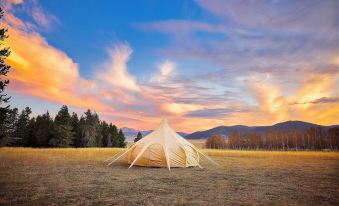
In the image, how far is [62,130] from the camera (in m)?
61.5

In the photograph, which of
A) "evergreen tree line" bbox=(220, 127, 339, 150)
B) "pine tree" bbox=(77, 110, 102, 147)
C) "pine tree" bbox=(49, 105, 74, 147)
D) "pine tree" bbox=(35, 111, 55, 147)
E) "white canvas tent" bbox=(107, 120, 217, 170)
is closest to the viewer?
"white canvas tent" bbox=(107, 120, 217, 170)

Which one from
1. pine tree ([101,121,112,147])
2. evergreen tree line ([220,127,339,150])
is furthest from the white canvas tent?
evergreen tree line ([220,127,339,150])

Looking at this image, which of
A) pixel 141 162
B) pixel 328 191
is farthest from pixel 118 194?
pixel 141 162

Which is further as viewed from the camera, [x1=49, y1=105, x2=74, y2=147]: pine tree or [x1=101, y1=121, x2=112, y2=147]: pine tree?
[x1=101, y1=121, x2=112, y2=147]: pine tree

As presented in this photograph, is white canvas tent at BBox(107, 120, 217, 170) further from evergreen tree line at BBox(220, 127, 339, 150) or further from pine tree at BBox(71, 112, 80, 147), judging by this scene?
evergreen tree line at BBox(220, 127, 339, 150)

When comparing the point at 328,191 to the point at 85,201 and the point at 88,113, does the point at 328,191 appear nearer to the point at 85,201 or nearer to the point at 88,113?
the point at 85,201

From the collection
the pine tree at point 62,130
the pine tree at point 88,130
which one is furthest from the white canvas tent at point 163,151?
the pine tree at point 88,130

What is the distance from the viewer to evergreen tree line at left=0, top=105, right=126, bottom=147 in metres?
61.8

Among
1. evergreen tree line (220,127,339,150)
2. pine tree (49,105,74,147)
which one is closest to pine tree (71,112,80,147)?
pine tree (49,105,74,147)

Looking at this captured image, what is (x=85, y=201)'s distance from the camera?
31.1 ft

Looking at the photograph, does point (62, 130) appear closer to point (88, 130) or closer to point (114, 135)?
point (88, 130)

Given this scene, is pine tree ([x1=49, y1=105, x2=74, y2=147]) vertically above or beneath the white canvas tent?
above

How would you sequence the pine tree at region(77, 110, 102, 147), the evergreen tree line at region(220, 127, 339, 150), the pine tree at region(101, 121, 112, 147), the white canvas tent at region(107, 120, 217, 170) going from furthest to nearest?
the evergreen tree line at region(220, 127, 339, 150), the pine tree at region(101, 121, 112, 147), the pine tree at region(77, 110, 102, 147), the white canvas tent at region(107, 120, 217, 170)

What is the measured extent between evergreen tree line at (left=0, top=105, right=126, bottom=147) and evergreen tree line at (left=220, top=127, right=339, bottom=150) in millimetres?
57612
